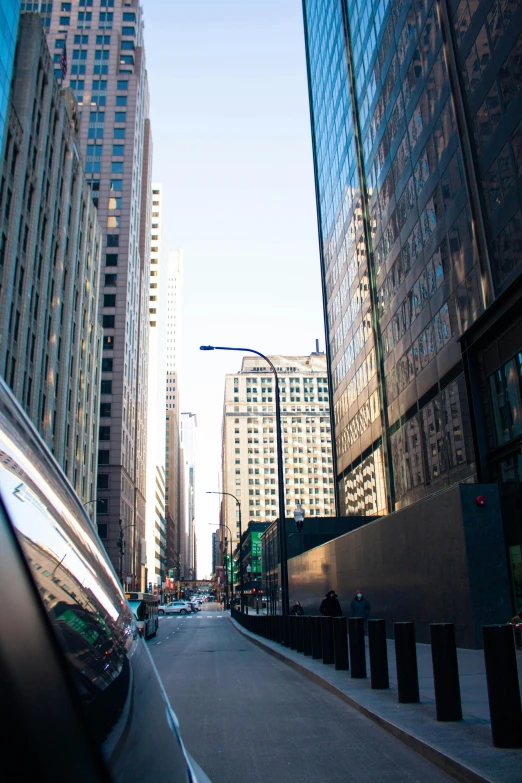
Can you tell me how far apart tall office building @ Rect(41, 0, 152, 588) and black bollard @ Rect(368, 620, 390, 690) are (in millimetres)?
76813

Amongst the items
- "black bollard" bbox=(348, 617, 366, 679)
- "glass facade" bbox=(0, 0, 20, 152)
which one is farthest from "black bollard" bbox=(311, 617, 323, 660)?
"glass facade" bbox=(0, 0, 20, 152)

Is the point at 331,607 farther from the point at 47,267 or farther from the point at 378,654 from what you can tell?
the point at 47,267

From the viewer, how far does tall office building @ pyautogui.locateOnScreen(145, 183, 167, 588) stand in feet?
394

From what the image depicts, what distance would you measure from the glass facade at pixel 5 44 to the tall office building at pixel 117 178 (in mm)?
48805

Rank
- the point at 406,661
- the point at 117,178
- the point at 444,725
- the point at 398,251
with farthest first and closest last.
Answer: the point at 117,178, the point at 398,251, the point at 406,661, the point at 444,725

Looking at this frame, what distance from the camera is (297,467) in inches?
7087

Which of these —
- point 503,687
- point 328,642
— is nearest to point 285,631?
point 328,642

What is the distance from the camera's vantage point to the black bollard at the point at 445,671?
6223 mm

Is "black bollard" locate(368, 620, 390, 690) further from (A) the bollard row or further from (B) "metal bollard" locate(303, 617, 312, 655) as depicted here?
(B) "metal bollard" locate(303, 617, 312, 655)

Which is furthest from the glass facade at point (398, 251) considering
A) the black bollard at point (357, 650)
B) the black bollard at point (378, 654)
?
the black bollard at point (378, 654)

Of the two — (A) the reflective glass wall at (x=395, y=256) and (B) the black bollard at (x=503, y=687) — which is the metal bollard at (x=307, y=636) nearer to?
(A) the reflective glass wall at (x=395, y=256)

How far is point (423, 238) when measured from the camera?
2775 centimetres

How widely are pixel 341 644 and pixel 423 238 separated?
20.8 metres

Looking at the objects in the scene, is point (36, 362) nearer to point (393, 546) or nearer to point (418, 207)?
point (418, 207)
